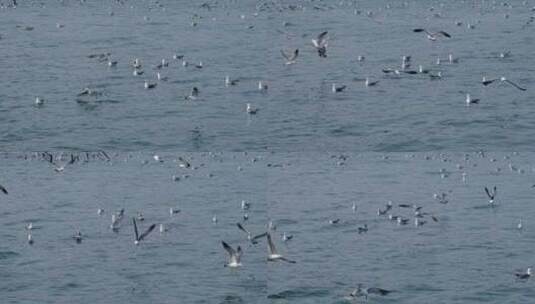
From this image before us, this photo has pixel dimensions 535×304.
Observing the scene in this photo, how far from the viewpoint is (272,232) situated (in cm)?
5256

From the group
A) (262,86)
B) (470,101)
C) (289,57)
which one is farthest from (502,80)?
(262,86)

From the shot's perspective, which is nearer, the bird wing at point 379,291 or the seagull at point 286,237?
the bird wing at point 379,291

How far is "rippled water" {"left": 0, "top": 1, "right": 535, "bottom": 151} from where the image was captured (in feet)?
209

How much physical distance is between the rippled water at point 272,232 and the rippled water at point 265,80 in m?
1.07

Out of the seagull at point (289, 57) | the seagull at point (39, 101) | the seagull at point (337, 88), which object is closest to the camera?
the seagull at point (39, 101)

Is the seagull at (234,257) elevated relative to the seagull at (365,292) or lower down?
elevated

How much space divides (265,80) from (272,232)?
2433cm

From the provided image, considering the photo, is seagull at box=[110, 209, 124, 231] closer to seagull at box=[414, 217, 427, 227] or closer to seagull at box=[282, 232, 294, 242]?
seagull at box=[282, 232, 294, 242]

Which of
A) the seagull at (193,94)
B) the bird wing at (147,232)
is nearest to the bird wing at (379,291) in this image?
the bird wing at (147,232)

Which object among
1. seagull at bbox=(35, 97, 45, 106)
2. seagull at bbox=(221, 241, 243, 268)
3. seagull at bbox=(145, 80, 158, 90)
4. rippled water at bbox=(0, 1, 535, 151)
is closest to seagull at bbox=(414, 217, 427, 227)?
rippled water at bbox=(0, 1, 535, 151)

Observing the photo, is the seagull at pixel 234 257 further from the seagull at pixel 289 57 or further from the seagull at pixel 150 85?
the seagull at pixel 289 57

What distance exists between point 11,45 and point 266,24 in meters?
18.3

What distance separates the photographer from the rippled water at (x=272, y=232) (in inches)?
1855

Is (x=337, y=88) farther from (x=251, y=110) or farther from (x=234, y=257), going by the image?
(x=234, y=257)
